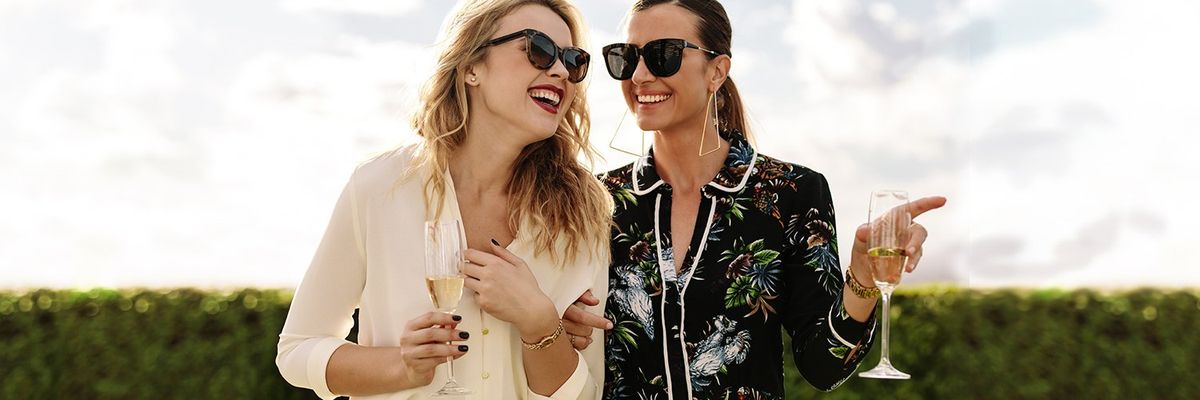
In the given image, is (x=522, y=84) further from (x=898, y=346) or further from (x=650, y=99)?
(x=898, y=346)

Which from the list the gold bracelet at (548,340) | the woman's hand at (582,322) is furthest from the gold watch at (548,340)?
the woman's hand at (582,322)

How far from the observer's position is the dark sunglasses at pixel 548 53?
3533mm

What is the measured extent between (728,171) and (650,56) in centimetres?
46

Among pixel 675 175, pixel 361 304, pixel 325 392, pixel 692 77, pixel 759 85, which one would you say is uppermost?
pixel 759 85

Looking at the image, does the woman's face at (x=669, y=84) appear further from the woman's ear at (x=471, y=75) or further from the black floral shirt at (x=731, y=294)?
the woman's ear at (x=471, y=75)

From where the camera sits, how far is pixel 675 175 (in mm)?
3955

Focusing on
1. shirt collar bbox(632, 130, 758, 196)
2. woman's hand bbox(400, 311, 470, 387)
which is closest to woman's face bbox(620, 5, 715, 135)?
shirt collar bbox(632, 130, 758, 196)

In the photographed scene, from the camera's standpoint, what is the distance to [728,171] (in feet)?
12.8

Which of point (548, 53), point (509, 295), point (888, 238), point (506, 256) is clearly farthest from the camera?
point (548, 53)

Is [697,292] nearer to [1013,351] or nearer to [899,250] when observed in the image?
[899,250]

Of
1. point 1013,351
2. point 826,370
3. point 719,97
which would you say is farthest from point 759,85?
point 826,370

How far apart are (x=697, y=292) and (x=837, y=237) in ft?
1.71

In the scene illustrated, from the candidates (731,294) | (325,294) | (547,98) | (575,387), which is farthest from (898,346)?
(325,294)

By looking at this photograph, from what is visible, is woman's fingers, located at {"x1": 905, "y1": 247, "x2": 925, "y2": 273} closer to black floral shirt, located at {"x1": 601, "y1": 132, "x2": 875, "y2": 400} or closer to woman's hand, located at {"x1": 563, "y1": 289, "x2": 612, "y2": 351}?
black floral shirt, located at {"x1": 601, "y1": 132, "x2": 875, "y2": 400}
